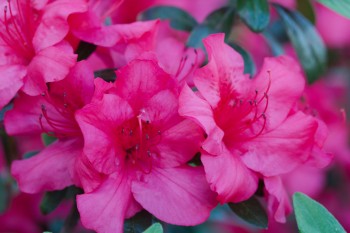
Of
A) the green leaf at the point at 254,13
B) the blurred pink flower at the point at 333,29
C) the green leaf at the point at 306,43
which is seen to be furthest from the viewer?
the blurred pink flower at the point at 333,29

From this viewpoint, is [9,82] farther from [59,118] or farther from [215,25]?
[215,25]

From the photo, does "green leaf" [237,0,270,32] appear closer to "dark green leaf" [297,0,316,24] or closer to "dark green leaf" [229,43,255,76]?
"dark green leaf" [229,43,255,76]

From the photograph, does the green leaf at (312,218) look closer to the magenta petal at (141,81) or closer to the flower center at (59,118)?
the magenta petal at (141,81)

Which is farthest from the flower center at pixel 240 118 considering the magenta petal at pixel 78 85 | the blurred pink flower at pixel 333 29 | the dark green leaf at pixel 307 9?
the blurred pink flower at pixel 333 29

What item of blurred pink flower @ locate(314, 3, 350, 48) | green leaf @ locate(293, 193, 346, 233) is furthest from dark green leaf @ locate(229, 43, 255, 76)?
blurred pink flower @ locate(314, 3, 350, 48)

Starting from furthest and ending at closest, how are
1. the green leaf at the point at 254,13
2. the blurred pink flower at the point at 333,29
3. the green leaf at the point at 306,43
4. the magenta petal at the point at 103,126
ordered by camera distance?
the blurred pink flower at the point at 333,29 → the green leaf at the point at 306,43 → the green leaf at the point at 254,13 → the magenta petal at the point at 103,126
